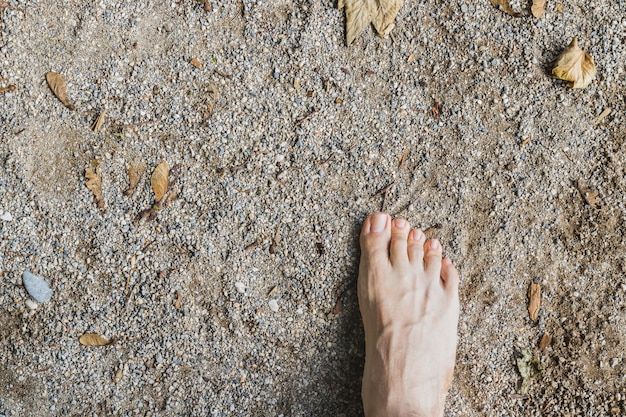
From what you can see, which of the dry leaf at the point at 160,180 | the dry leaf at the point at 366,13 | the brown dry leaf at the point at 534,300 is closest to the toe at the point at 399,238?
the brown dry leaf at the point at 534,300

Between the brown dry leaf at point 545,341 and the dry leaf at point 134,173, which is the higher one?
the dry leaf at point 134,173

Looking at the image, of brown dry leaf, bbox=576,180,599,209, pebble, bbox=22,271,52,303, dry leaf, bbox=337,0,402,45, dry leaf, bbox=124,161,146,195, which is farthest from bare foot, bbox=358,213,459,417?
pebble, bbox=22,271,52,303

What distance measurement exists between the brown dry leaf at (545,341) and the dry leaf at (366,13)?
A: 4.68ft

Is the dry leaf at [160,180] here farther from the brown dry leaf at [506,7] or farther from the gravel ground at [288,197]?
the brown dry leaf at [506,7]

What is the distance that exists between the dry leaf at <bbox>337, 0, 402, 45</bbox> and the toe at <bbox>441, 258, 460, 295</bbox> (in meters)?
1.00

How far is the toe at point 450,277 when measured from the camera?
2082mm

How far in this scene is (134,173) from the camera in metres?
2.06

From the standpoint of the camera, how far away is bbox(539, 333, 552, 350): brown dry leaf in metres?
2.09

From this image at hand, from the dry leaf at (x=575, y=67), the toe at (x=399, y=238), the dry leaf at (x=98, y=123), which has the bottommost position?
the toe at (x=399, y=238)

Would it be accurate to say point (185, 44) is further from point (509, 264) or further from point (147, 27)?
point (509, 264)

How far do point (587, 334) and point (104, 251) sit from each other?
2017 millimetres

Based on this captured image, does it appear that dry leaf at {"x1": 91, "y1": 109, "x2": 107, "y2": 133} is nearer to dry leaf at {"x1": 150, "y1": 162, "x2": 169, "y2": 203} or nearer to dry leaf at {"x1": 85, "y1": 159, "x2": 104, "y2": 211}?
dry leaf at {"x1": 85, "y1": 159, "x2": 104, "y2": 211}

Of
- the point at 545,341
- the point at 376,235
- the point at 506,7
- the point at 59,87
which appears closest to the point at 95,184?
the point at 59,87

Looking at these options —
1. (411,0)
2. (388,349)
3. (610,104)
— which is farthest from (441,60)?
(388,349)
